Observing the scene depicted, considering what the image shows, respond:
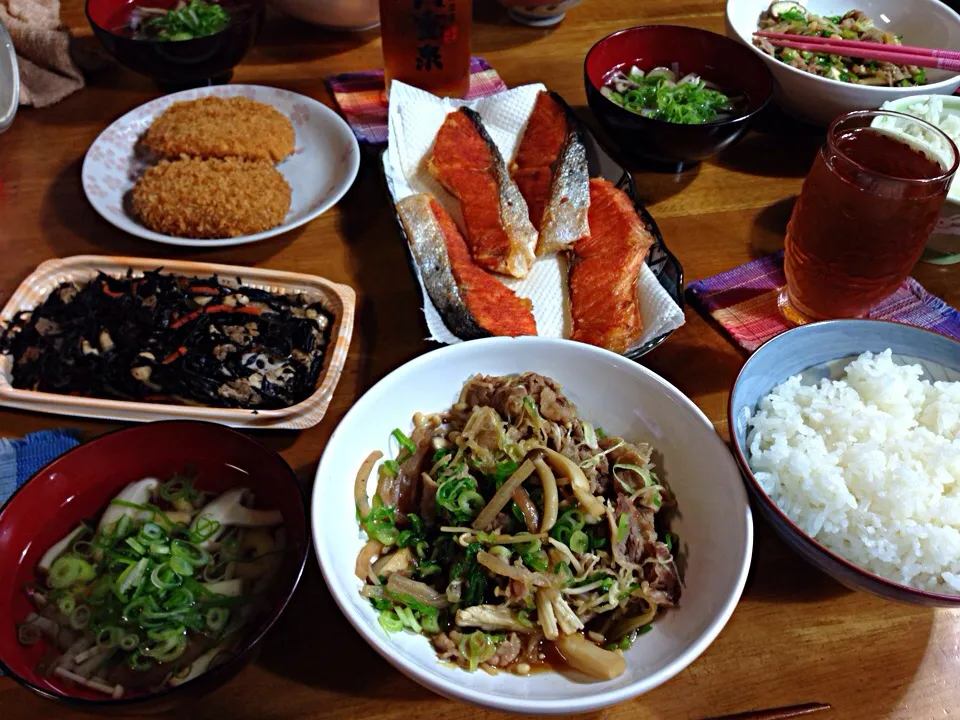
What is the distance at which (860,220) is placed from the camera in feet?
4.90

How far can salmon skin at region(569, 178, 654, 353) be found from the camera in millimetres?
1693

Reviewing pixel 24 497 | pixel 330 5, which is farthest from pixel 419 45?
pixel 24 497

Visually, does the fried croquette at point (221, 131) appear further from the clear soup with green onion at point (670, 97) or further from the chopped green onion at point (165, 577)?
the chopped green onion at point (165, 577)

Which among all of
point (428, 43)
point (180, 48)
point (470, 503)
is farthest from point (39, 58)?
point (470, 503)

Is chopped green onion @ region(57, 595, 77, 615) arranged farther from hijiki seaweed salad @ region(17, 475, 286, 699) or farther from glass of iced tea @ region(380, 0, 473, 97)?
glass of iced tea @ region(380, 0, 473, 97)

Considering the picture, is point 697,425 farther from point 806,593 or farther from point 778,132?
point 778,132

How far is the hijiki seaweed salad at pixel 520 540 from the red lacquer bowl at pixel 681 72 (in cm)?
109

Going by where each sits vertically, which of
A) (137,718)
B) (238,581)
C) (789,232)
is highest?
(789,232)

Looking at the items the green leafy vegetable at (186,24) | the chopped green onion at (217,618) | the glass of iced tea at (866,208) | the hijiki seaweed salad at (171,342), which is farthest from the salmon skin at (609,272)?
the green leafy vegetable at (186,24)

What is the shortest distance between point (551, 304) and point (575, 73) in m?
1.29

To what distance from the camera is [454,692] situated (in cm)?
97

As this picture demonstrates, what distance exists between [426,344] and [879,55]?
1822 millimetres

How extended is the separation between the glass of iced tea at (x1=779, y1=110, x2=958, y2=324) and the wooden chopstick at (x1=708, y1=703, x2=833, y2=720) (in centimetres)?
94

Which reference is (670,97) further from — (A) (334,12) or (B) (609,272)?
(A) (334,12)
